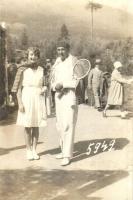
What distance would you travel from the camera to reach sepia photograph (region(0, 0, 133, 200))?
468 cm

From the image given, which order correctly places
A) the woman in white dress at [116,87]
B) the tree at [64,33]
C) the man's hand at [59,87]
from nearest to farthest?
the man's hand at [59,87], the tree at [64,33], the woman in white dress at [116,87]

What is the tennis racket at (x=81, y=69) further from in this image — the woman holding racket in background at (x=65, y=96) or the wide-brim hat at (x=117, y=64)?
the wide-brim hat at (x=117, y=64)

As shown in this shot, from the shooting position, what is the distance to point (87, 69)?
15.5 ft

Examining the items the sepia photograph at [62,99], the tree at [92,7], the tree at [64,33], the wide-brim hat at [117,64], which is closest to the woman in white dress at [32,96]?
the sepia photograph at [62,99]

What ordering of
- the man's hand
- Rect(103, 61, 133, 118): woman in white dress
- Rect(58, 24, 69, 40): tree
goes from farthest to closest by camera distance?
Rect(103, 61, 133, 118): woman in white dress, Rect(58, 24, 69, 40): tree, the man's hand

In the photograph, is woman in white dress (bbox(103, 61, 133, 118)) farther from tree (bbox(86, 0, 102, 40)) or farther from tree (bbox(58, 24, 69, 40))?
tree (bbox(58, 24, 69, 40))

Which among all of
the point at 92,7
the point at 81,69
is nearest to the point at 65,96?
the point at 81,69

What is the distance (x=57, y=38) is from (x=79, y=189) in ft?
3.92

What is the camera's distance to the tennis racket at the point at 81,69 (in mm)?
4668

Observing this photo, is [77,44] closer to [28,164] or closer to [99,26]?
[99,26]

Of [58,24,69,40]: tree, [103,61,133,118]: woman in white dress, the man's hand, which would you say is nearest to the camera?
the man's hand

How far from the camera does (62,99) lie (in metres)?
4.72

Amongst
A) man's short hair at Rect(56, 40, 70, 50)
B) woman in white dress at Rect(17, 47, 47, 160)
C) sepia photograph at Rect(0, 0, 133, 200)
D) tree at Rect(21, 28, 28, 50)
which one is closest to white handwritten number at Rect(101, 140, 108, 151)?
sepia photograph at Rect(0, 0, 133, 200)

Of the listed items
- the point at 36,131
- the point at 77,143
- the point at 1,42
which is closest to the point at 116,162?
the point at 77,143
